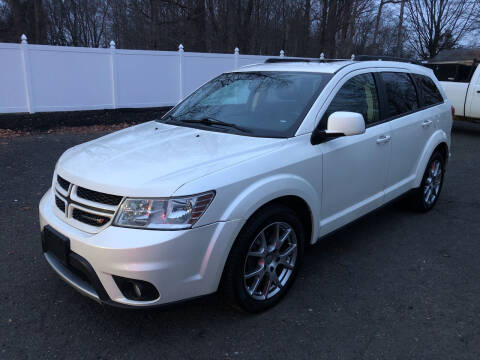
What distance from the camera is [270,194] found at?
9.39 ft

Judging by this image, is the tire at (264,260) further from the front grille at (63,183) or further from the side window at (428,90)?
the side window at (428,90)

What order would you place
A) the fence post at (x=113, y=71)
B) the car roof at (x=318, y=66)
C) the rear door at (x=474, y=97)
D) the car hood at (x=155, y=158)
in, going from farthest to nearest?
the fence post at (x=113, y=71) → the rear door at (x=474, y=97) → the car roof at (x=318, y=66) → the car hood at (x=155, y=158)

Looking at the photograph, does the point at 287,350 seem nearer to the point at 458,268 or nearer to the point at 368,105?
the point at 458,268

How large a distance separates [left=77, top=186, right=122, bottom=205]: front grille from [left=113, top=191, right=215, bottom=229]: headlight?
0.38 ft

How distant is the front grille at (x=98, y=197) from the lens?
2.57 m

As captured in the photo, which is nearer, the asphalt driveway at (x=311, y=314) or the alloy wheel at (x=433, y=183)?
the asphalt driveway at (x=311, y=314)

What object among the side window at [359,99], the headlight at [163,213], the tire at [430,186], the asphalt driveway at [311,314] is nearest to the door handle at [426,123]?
the tire at [430,186]

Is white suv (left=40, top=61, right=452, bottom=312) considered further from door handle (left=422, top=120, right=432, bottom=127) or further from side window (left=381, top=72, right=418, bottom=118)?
door handle (left=422, top=120, right=432, bottom=127)

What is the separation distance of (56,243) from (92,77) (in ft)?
32.8

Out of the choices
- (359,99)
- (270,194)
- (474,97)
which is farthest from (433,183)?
(474,97)

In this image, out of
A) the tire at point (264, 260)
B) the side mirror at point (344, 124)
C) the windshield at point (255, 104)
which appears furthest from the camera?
the windshield at point (255, 104)

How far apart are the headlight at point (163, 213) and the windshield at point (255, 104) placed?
102cm

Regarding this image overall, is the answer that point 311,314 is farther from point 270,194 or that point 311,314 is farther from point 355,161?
point 355,161

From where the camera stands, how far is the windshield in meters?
3.40
